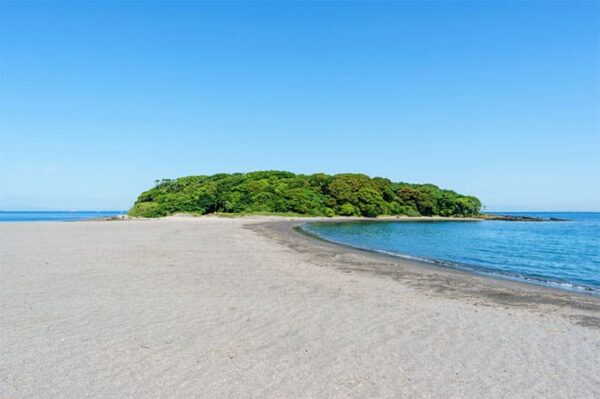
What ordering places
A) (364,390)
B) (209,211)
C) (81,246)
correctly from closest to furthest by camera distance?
(364,390), (81,246), (209,211)

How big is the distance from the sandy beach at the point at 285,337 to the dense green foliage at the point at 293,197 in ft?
264

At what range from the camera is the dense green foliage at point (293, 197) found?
93.4 meters

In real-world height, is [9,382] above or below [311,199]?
below

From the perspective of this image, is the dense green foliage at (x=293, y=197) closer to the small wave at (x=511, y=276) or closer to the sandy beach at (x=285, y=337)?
the small wave at (x=511, y=276)

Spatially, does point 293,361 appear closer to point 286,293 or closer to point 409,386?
point 409,386

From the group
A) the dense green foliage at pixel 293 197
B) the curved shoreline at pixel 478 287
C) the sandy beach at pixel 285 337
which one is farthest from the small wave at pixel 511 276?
the dense green foliage at pixel 293 197

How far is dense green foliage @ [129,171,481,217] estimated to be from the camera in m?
93.4

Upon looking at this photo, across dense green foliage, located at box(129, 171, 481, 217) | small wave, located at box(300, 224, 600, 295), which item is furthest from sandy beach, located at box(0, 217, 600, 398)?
dense green foliage, located at box(129, 171, 481, 217)

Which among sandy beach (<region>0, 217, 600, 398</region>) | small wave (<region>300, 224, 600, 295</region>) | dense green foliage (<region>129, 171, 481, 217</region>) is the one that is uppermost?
dense green foliage (<region>129, 171, 481, 217</region>)

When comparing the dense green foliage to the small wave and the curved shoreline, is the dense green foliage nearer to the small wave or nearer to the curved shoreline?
the small wave

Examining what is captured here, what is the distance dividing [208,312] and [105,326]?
77.0 inches

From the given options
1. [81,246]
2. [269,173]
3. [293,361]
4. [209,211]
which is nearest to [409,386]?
[293,361]

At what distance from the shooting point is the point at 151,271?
13461 millimetres

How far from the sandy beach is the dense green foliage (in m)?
80.4
